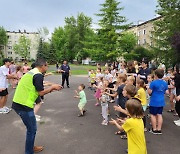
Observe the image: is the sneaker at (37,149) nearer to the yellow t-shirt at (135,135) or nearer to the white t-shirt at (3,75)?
the yellow t-shirt at (135,135)

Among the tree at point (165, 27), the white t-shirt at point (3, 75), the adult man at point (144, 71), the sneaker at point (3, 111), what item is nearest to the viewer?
the white t-shirt at point (3, 75)

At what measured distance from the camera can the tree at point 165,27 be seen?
80.3 feet

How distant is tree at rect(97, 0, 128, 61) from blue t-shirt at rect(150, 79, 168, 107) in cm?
3608

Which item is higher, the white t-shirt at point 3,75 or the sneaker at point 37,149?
the white t-shirt at point 3,75

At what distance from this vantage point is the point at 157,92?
637cm

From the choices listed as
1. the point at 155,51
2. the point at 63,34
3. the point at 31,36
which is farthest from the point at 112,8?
the point at 31,36

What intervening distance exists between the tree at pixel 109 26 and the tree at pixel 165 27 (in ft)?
48.8

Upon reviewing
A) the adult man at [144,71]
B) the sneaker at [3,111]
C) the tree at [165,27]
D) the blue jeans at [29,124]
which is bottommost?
the sneaker at [3,111]

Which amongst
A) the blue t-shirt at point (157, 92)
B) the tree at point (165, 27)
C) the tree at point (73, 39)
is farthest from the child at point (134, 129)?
the tree at point (73, 39)

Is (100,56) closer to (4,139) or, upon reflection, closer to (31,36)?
(4,139)

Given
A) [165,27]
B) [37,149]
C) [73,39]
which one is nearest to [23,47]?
[73,39]

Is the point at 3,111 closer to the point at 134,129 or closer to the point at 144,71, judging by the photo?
the point at 144,71

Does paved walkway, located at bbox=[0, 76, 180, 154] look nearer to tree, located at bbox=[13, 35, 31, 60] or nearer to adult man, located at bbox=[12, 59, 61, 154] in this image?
adult man, located at bbox=[12, 59, 61, 154]

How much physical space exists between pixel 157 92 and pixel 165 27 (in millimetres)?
21659
